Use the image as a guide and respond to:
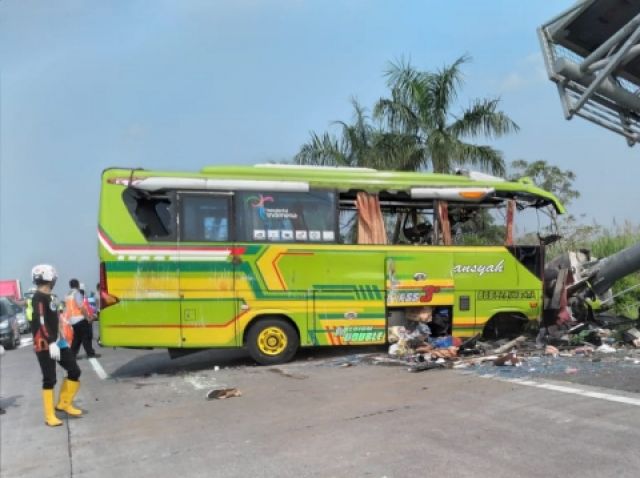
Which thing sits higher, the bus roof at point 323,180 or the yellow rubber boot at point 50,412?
the bus roof at point 323,180

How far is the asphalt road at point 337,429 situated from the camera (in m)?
4.75

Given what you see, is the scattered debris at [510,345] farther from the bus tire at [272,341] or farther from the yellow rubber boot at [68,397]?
the yellow rubber boot at [68,397]

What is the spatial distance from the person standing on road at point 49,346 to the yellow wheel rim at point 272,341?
3381mm

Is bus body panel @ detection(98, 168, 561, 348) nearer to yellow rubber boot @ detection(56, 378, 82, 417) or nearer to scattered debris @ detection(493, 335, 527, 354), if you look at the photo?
scattered debris @ detection(493, 335, 527, 354)

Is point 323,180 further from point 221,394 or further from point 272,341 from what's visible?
point 221,394

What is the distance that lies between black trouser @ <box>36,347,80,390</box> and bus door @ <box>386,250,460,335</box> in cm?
515

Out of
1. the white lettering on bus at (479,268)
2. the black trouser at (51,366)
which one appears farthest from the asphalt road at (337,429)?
the white lettering on bus at (479,268)

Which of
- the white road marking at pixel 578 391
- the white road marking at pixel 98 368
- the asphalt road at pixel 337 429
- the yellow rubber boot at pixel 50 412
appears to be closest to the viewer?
the asphalt road at pixel 337 429

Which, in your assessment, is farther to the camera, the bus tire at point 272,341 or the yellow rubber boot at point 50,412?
the bus tire at point 272,341

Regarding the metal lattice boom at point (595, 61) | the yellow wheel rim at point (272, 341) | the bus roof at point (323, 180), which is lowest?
the yellow wheel rim at point (272, 341)

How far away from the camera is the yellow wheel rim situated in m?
10.1

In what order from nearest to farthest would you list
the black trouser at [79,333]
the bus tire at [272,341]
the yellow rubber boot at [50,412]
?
the yellow rubber boot at [50,412] < the bus tire at [272,341] < the black trouser at [79,333]

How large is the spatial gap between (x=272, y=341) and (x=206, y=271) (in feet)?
5.37

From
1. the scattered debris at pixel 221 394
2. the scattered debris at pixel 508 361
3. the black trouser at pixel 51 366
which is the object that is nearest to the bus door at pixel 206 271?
the scattered debris at pixel 221 394
